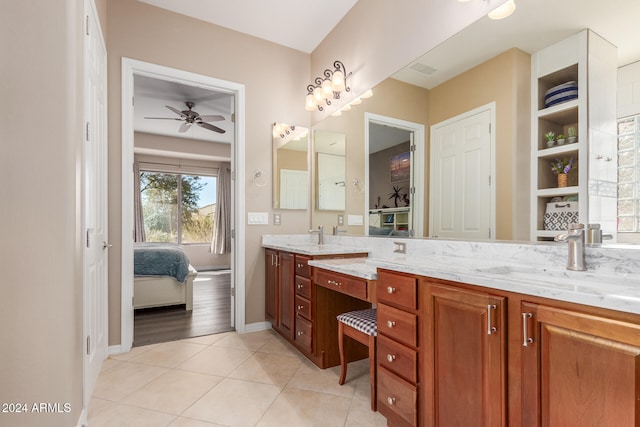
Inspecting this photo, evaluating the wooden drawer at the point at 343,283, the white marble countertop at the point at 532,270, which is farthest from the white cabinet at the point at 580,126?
the wooden drawer at the point at 343,283

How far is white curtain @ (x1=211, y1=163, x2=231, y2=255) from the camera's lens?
7234mm

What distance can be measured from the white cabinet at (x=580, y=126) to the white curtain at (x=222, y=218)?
675cm

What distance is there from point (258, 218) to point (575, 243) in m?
2.51

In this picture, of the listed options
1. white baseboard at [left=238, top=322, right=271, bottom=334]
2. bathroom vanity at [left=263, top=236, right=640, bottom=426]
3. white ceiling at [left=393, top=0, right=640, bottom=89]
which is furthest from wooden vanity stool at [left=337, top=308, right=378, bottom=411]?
white ceiling at [left=393, top=0, right=640, bottom=89]

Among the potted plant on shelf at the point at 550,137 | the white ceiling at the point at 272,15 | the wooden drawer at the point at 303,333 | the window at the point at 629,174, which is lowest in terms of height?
the wooden drawer at the point at 303,333

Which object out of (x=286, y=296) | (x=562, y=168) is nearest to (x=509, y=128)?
(x=562, y=168)

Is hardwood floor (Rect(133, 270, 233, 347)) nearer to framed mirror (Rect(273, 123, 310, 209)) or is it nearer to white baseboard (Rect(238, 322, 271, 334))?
white baseboard (Rect(238, 322, 271, 334))

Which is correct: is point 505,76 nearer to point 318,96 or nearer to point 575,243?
point 575,243

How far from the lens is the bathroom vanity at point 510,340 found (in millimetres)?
780

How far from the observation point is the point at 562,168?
1299 mm

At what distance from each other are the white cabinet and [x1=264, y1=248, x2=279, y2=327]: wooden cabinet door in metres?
2.07

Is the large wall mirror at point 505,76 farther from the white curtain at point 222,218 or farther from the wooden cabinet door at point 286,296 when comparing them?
the white curtain at point 222,218

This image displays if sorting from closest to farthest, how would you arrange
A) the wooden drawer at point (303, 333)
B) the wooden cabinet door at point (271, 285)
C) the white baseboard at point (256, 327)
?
1. the wooden drawer at point (303, 333)
2. the wooden cabinet door at point (271, 285)
3. the white baseboard at point (256, 327)

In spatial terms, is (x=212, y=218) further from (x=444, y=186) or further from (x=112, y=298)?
(x=444, y=186)
